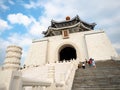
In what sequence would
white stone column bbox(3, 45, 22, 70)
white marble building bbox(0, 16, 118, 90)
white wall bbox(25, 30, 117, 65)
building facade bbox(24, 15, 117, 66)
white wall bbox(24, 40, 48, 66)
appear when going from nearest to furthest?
white stone column bbox(3, 45, 22, 70), white marble building bbox(0, 16, 118, 90), white wall bbox(25, 30, 117, 65), building facade bbox(24, 15, 117, 66), white wall bbox(24, 40, 48, 66)

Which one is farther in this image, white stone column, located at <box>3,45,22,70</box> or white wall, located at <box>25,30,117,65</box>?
white wall, located at <box>25,30,117,65</box>

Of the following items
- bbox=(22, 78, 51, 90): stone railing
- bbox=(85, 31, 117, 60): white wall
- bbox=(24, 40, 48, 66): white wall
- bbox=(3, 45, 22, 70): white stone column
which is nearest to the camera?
bbox=(3, 45, 22, 70): white stone column

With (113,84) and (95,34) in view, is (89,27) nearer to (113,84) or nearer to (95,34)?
(95,34)

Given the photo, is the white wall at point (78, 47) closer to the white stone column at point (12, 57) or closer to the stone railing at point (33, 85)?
the stone railing at point (33, 85)

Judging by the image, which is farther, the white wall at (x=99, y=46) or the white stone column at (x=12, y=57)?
the white wall at (x=99, y=46)

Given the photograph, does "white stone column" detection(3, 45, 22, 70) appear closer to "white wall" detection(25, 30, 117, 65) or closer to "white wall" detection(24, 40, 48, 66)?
"white wall" detection(25, 30, 117, 65)

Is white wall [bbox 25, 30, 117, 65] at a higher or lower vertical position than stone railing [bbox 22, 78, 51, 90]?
higher

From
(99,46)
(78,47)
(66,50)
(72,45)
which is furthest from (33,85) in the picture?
(66,50)

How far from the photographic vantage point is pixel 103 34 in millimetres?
22844

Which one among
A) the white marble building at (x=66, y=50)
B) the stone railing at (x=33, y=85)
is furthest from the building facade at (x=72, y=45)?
the stone railing at (x=33, y=85)

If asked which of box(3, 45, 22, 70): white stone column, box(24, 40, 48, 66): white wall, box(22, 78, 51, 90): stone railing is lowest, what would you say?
box(22, 78, 51, 90): stone railing

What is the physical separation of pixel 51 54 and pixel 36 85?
20.7 m

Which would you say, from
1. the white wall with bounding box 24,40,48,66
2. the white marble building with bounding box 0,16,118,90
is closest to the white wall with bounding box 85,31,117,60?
the white marble building with bounding box 0,16,118,90

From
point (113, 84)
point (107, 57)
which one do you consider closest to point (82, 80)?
point (113, 84)
